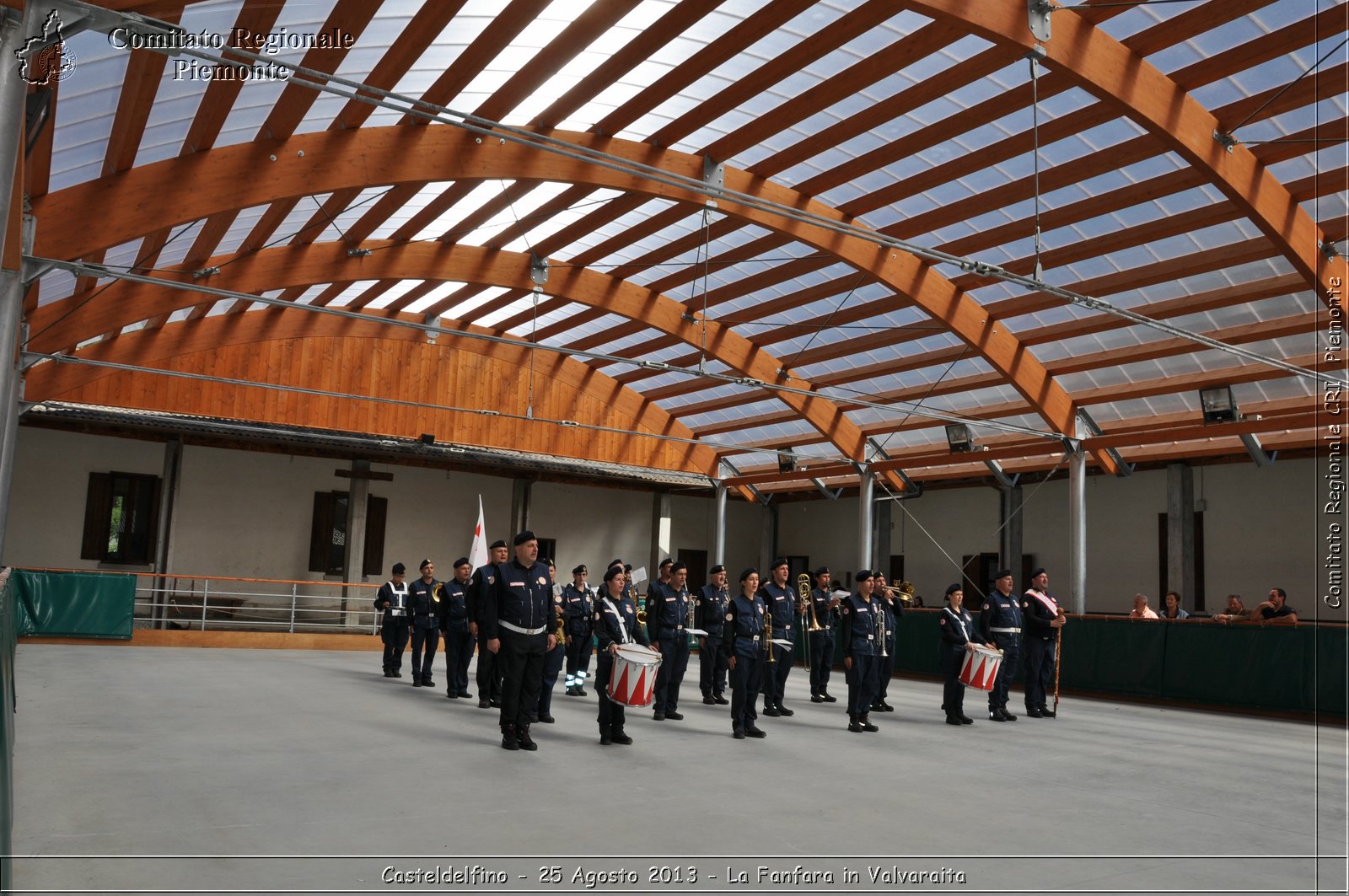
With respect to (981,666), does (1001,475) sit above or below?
above

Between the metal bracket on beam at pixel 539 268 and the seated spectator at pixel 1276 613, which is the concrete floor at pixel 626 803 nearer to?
the seated spectator at pixel 1276 613

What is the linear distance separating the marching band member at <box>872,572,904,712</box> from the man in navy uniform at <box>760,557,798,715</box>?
1115mm

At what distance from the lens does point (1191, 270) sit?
15.8 metres

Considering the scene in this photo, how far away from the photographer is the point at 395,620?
15.8 meters

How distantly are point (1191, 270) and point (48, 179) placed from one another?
16.1 meters

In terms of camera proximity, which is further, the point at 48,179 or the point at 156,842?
the point at 48,179

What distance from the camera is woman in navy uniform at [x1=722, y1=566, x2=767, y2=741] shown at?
10.3m

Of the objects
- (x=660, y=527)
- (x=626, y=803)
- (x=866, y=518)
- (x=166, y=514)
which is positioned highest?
(x=866, y=518)

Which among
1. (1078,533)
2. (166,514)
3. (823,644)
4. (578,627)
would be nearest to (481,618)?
(578,627)

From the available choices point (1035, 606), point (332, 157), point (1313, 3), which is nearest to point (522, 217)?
point (332, 157)

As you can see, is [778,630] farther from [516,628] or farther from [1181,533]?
[1181,533]

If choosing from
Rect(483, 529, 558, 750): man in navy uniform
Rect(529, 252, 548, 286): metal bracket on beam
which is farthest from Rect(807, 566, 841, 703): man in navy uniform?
Rect(529, 252, 548, 286): metal bracket on beam

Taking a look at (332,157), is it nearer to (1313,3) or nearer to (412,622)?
(412,622)
